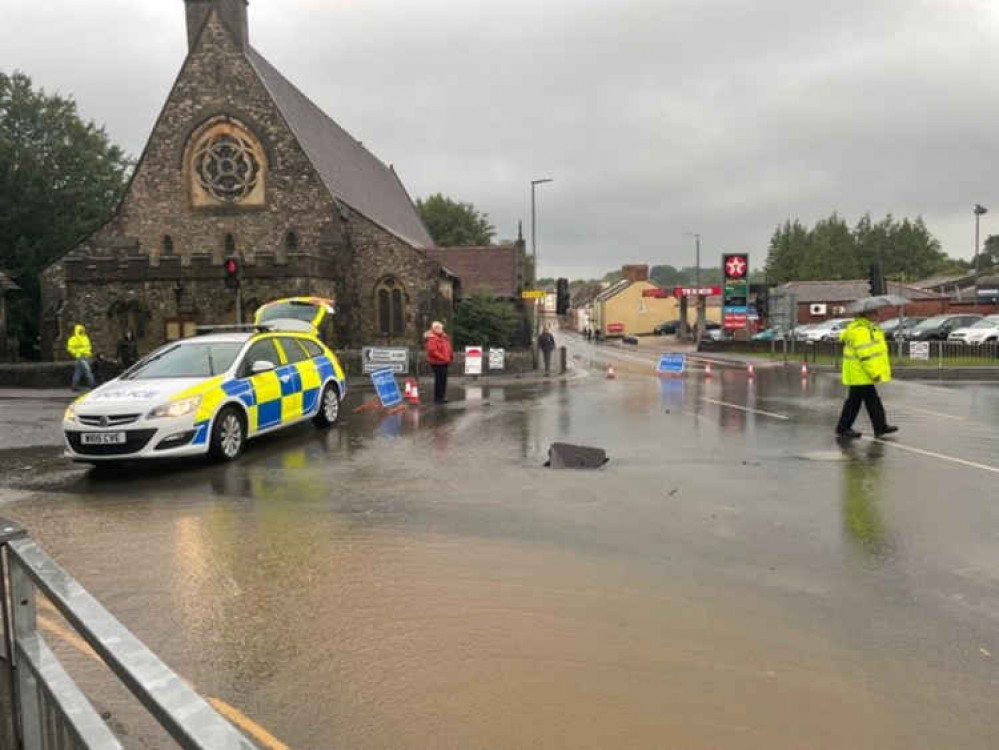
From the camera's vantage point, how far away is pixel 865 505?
6.64 m

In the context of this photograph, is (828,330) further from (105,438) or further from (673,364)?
(105,438)

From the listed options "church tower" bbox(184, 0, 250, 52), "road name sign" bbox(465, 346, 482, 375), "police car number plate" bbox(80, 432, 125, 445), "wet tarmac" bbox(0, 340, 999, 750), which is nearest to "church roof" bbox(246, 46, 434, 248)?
"church tower" bbox(184, 0, 250, 52)

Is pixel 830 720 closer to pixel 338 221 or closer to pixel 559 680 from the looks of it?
pixel 559 680

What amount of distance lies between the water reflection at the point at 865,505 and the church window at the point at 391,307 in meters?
24.9

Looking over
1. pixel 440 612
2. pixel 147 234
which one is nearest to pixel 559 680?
pixel 440 612

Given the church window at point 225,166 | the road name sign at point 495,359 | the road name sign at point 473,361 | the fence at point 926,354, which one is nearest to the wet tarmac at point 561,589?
the road name sign at point 473,361

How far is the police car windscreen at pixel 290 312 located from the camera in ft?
70.2

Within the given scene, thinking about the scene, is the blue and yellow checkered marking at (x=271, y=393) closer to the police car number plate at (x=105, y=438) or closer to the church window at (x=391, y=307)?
the police car number plate at (x=105, y=438)

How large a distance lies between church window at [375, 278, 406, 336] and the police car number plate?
24.5m

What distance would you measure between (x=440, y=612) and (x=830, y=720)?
2.11 m

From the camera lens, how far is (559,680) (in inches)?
136

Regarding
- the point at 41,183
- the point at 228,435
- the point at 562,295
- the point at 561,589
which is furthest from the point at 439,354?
the point at 41,183

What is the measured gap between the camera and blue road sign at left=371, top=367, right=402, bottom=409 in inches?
603

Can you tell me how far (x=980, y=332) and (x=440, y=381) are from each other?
29600 millimetres
